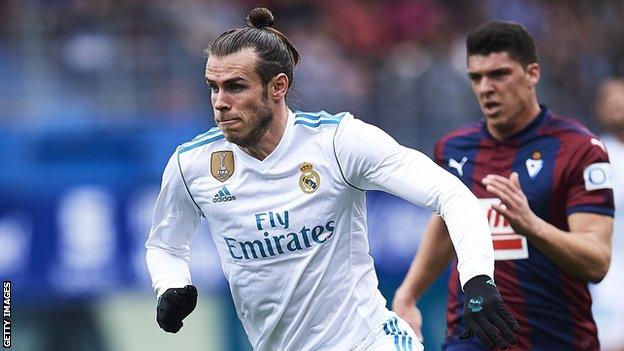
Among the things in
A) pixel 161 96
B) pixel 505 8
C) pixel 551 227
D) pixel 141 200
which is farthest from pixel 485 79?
pixel 505 8

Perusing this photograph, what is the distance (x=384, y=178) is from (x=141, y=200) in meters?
5.47

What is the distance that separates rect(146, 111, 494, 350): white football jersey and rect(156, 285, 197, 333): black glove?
0.09 metres

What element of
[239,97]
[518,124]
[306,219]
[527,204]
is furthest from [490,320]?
[518,124]

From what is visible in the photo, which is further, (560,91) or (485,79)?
(560,91)

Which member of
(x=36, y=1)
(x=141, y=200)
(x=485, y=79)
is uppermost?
(x=36, y=1)

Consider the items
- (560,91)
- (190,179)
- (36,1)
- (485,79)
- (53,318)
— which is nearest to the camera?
Answer: (190,179)

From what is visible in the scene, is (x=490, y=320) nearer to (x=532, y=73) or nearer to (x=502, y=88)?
(x=502, y=88)

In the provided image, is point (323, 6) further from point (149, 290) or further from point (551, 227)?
point (551, 227)

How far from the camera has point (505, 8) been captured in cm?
1337

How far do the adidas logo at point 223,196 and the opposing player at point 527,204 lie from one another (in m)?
1.12

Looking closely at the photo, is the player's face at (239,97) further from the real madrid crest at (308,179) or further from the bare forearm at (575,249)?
the bare forearm at (575,249)

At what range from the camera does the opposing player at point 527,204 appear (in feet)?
17.3

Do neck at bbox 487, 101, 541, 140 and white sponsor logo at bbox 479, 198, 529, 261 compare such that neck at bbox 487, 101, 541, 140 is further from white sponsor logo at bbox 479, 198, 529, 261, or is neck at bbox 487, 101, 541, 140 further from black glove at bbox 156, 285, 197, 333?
black glove at bbox 156, 285, 197, 333

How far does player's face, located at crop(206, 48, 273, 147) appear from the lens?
15.4 feet
